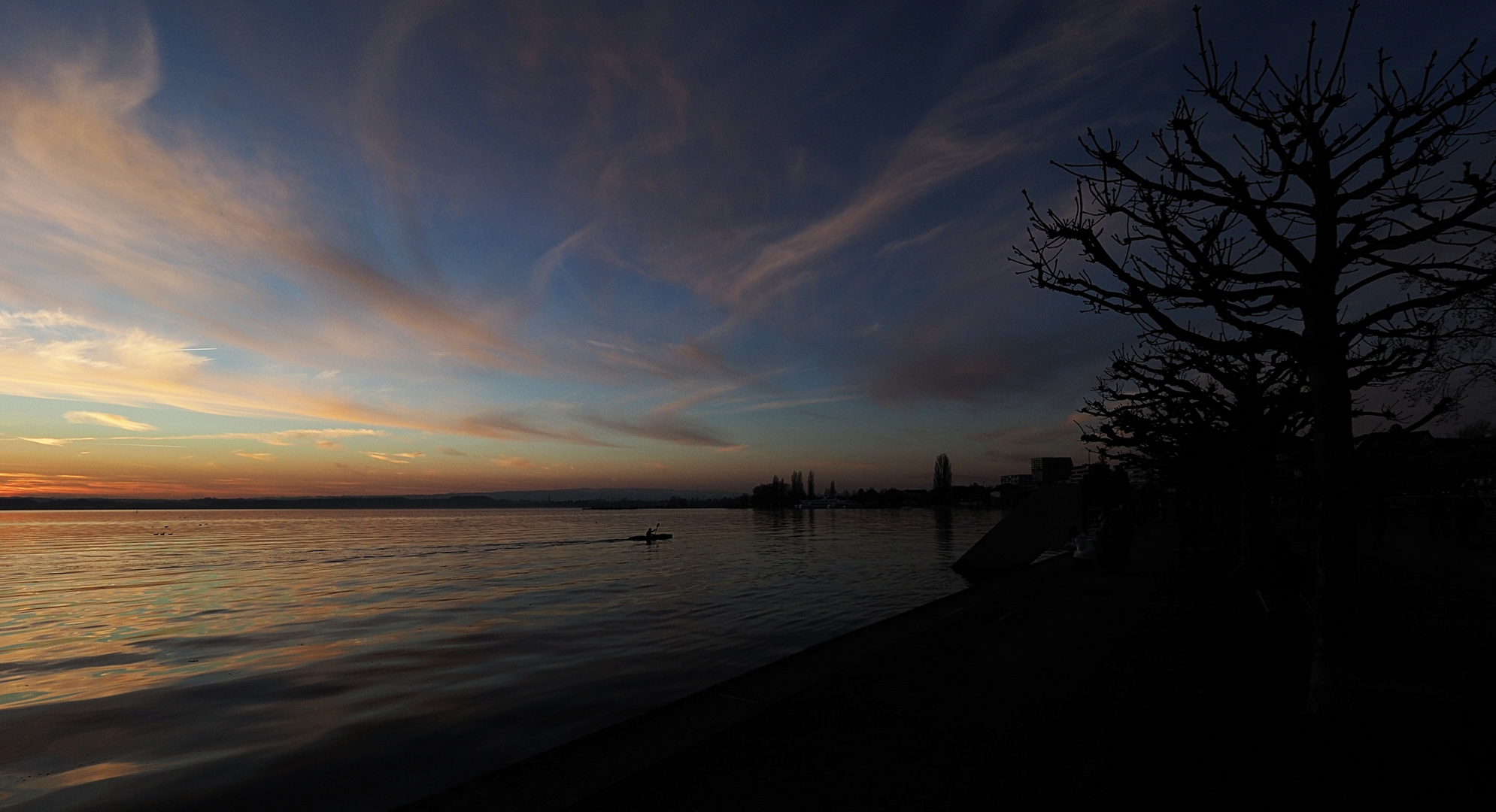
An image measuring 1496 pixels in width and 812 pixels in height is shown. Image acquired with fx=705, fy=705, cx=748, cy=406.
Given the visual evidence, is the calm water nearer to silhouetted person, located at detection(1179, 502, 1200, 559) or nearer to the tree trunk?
silhouetted person, located at detection(1179, 502, 1200, 559)

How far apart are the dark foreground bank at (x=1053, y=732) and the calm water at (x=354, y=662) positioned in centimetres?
351

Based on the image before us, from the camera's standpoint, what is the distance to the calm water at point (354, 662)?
29.5 ft

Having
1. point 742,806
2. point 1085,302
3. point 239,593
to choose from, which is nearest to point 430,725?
point 742,806

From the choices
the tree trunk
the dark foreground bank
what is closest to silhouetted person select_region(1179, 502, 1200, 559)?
the dark foreground bank

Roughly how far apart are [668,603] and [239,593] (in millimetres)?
19209

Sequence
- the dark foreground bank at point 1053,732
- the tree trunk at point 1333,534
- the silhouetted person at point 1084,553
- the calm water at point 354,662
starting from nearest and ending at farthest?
1. the dark foreground bank at point 1053,732
2. the tree trunk at point 1333,534
3. the calm water at point 354,662
4. the silhouetted person at point 1084,553

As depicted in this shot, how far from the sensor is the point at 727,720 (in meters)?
7.27

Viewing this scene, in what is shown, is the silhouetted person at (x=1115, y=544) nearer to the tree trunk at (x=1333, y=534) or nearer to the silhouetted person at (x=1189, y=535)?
the silhouetted person at (x=1189, y=535)

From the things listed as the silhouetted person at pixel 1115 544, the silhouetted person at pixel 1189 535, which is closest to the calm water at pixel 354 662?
the silhouetted person at pixel 1115 544

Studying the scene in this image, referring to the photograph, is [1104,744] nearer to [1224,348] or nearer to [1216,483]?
[1224,348]

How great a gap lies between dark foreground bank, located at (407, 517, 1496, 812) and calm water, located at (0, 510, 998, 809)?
3.51 meters

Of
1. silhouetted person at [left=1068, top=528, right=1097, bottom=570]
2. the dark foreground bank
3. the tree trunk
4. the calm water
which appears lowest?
the calm water

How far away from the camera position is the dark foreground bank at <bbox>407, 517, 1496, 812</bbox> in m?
5.12

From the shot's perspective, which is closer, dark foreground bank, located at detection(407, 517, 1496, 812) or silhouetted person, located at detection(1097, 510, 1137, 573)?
dark foreground bank, located at detection(407, 517, 1496, 812)
